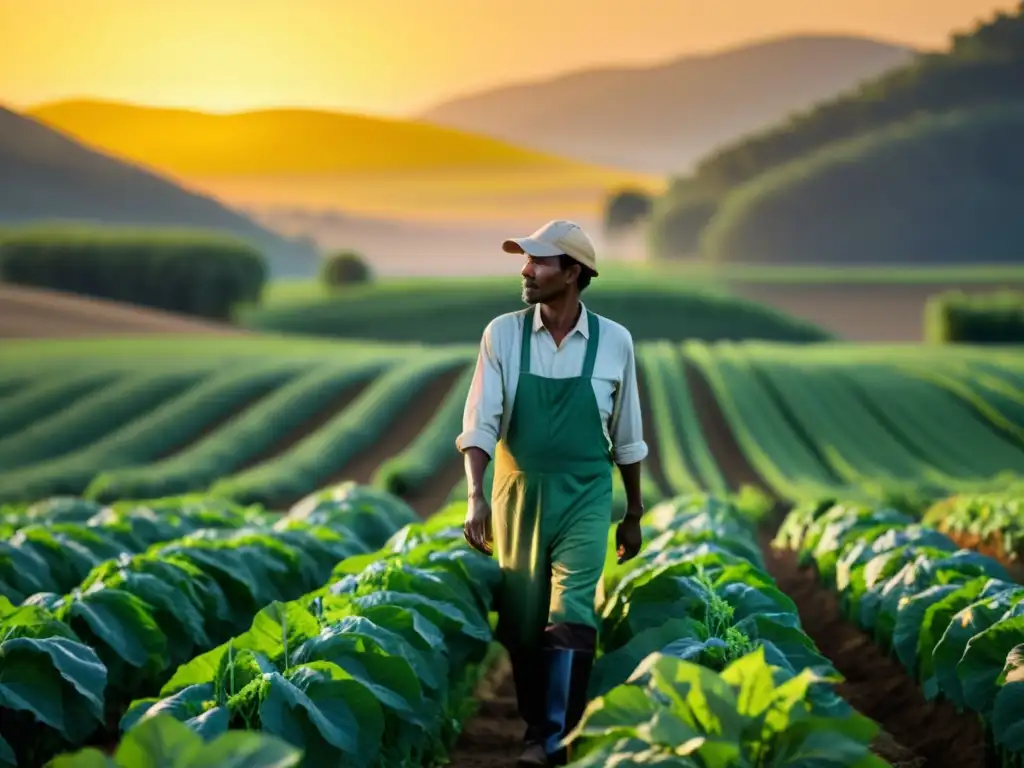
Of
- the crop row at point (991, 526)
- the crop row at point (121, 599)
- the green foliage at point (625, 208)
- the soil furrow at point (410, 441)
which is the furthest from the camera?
the green foliage at point (625, 208)

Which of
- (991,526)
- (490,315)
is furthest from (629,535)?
(490,315)

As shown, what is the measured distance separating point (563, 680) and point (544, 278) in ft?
4.79

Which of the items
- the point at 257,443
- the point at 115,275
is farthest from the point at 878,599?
the point at 115,275

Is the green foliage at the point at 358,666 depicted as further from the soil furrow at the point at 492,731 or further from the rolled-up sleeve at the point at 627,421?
the rolled-up sleeve at the point at 627,421

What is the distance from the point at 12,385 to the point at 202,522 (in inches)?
659

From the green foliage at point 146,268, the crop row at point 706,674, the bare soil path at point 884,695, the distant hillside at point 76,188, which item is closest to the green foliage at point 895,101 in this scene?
the distant hillside at point 76,188

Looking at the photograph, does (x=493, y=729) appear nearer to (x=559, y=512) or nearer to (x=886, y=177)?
(x=559, y=512)

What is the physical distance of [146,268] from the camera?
49.4m

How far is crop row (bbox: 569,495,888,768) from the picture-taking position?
381cm

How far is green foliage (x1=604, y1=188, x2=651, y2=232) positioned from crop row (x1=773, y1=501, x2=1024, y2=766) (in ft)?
252

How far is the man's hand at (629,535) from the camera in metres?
→ 6.04

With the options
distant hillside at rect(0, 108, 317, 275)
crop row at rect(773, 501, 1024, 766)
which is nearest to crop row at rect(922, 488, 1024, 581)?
crop row at rect(773, 501, 1024, 766)

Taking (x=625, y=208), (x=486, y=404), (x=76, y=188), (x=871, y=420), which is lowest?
(x=871, y=420)

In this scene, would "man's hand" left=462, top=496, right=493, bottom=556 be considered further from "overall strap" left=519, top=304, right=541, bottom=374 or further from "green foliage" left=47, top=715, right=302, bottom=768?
"green foliage" left=47, top=715, right=302, bottom=768
